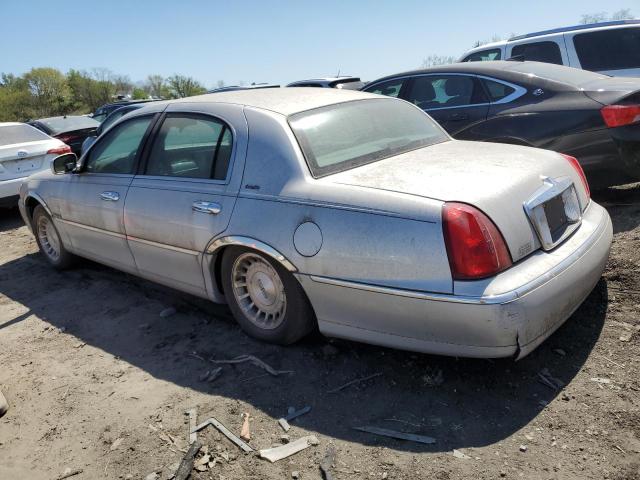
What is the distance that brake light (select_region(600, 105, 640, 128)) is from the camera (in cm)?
465

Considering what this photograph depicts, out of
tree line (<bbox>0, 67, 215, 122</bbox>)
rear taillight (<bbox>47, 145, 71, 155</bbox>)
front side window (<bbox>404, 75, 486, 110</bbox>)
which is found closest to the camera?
front side window (<bbox>404, 75, 486, 110</bbox>)

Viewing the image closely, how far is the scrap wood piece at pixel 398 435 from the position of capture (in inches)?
103

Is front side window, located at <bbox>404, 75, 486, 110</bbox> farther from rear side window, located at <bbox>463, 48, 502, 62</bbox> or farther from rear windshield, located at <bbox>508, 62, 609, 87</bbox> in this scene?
rear side window, located at <bbox>463, 48, 502, 62</bbox>

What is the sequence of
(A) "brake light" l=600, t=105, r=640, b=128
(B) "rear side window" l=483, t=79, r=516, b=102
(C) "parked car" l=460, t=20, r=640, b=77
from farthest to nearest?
(C) "parked car" l=460, t=20, r=640, b=77 → (B) "rear side window" l=483, t=79, r=516, b=102 → (A) "brake light" l=600, t=105, r=640, b=128

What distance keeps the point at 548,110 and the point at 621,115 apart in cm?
60

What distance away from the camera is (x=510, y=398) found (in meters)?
2.84

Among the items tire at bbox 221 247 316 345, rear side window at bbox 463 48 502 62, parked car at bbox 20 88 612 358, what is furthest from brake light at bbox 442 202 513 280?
rear side window at bbox 463 48 502 62

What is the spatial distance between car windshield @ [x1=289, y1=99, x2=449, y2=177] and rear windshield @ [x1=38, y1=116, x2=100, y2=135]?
10141mm

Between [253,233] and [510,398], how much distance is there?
1.67 meters

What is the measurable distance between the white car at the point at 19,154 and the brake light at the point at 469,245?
6835mm

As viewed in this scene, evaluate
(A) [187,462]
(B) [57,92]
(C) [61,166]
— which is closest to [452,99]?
(C) [61,166]

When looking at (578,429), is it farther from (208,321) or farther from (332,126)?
(208,321)

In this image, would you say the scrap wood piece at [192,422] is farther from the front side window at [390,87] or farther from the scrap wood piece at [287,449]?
the front side window at [390,87]

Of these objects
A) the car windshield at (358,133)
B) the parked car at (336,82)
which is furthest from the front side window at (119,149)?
the parked car at (336,82)
